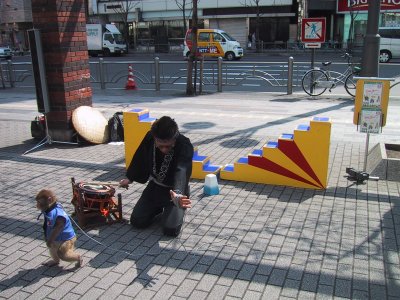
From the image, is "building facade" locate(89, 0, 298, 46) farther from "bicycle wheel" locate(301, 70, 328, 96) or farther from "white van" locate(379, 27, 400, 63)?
"bicycle wheel" locate(301, 70, 328, 96)

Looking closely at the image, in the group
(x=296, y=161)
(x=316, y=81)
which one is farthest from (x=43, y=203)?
(x=316, y=81)

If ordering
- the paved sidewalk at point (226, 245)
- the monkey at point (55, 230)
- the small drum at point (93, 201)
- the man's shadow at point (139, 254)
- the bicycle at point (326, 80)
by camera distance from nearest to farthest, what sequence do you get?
the paved sidewalk at point (226, 245), the monkey at point (55, 230), the man's shadow at point (139, 254), the small drum at point (93, 201), the bicycle at point (326, 80)

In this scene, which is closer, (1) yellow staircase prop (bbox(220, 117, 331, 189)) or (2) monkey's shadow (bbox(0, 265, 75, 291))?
(2) monkey's shadow (bbox(0, 265, 75, 291))

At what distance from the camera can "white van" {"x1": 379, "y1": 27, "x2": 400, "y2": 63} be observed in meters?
24.3

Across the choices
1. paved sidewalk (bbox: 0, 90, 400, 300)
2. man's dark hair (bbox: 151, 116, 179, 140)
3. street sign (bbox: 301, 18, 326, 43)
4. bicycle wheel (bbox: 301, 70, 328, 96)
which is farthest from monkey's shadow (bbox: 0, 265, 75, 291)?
street sign (bbox: 301, 18, 326, 43)

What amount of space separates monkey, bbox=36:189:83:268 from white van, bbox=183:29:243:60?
2390cm

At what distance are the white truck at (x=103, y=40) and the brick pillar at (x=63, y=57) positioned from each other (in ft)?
91.0

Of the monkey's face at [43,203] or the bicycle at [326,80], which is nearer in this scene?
the monkey's face at [43,203]

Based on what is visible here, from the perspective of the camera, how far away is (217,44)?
1065 inches

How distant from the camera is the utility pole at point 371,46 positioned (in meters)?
6.27

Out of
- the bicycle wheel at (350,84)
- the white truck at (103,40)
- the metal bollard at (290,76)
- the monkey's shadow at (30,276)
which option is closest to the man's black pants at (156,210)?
the monkey's shadow at (30,276)

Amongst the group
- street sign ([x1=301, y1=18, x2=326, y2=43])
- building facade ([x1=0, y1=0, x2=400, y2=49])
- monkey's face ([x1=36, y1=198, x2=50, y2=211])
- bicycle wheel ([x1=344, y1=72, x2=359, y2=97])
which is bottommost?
monkey's face ([x1=36, y1=198, x2=50, y2=211])

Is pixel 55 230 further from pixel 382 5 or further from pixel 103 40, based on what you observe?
pixel 382 5

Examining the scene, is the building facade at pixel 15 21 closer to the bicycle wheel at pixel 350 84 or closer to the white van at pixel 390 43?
the white van at pixel 390 43
